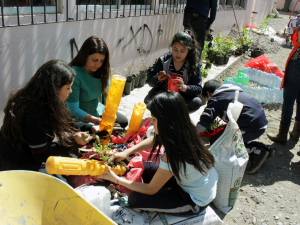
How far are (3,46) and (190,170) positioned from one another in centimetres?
208

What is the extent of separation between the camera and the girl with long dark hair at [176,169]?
Result: 187 cm

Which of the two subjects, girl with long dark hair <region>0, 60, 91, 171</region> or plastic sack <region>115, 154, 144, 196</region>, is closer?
girl with long dark hair <region>0, 60, 91, 171</region>

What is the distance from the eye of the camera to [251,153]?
127 inches

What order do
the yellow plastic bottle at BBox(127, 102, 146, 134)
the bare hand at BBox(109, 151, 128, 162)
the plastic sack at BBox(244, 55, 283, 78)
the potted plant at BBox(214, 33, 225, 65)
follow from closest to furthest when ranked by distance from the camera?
the bare hand at BBox(109, 151, 128, 162), the yellow plastic bottle at BBox(127, 102, 146, 134), the plastic sack at BBox(244, 55, 283, 78), the potted plant at BBox(214, 33, 225, 65)

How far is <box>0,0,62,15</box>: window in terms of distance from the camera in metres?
2.66

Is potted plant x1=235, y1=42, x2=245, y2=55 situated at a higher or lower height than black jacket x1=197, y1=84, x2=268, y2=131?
lower

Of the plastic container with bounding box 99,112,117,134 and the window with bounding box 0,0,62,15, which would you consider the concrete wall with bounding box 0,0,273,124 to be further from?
the plastic container with bounding box 99,112,117,134

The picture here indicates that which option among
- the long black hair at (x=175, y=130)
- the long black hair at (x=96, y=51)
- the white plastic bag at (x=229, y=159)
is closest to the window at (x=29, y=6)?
the long black hair at (x=96, y=51)

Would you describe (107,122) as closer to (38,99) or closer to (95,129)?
(95,129)

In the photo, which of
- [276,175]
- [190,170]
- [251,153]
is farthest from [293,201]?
[190,170]

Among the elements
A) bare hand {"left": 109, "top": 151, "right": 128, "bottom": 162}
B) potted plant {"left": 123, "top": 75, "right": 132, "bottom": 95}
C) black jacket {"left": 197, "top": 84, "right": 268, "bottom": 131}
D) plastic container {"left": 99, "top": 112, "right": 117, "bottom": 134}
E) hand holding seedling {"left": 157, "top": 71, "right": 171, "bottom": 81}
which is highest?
hand holding seedling {"left": 157, "top": 71, "right": 171, "bottom": 81}

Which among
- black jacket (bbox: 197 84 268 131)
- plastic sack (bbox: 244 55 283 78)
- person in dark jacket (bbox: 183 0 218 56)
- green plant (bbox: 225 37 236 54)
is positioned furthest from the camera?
green plant (bbox: 225 37 236 54)

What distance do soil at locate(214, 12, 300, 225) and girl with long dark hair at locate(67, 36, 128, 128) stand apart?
1.68m

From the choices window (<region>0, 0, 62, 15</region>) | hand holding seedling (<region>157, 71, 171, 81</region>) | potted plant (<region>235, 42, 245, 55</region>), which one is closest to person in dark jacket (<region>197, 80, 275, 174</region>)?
hand holding seedling (<region>157, 71, 171, 81</region>)
